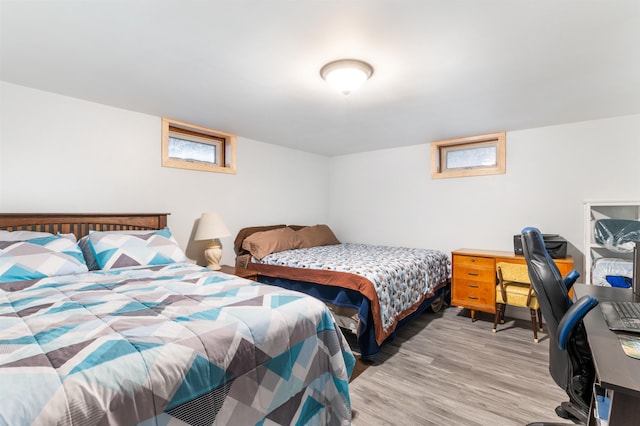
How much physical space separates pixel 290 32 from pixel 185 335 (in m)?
1.63

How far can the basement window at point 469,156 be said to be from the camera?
3.81m

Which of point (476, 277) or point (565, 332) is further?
point (476, 277)

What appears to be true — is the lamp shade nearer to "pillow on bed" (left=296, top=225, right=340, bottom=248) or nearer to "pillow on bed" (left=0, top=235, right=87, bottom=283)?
"pillow on bed" (left=0, top=235, right=87, bottom=283)

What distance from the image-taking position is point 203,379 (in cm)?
115

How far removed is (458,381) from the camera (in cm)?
228

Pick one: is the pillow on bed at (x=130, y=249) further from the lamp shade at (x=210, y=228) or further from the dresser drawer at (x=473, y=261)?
the dresser drawer at (x=473, y=261)

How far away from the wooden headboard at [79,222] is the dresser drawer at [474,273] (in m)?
3.37

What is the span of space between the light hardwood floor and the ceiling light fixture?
86.8 inches

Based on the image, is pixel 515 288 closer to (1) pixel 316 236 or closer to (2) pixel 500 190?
(2) pixel 500 190

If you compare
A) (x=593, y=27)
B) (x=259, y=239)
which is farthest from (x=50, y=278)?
(x=593, y=27)

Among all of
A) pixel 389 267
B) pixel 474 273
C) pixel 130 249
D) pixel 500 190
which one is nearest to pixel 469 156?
pixel 500 190

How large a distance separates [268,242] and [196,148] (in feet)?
4.87

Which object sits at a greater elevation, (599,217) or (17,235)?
(599,217)

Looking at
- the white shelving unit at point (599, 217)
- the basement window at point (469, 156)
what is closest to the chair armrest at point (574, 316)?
the white shelving unit at point (599, 217)
